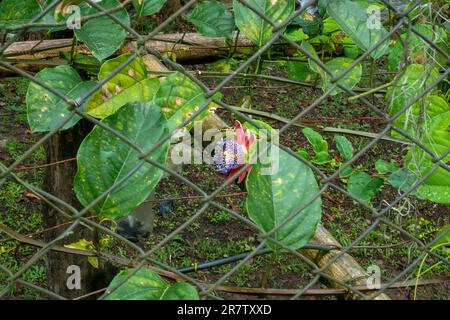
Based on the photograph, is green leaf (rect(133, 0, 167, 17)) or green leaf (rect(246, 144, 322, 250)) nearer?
green leaf (rect(246, 144, 322, 250))

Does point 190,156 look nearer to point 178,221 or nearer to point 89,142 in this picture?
point 89,142

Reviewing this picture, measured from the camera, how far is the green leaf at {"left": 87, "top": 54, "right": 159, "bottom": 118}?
103cm

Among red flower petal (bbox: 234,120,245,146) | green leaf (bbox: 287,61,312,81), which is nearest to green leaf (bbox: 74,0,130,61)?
red flower petal (bbox: 234,120,245,146)

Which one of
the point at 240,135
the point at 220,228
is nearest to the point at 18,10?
the point at 240,135

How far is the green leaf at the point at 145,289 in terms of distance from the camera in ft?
2.81

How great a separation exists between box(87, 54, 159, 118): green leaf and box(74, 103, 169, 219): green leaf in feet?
0.53

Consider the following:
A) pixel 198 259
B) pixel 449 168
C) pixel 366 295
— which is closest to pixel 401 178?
pixel 449 168

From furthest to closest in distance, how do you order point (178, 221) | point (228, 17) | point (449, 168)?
point (178, 221)
point (228, 17)
point (449, 168)

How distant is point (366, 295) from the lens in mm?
1084

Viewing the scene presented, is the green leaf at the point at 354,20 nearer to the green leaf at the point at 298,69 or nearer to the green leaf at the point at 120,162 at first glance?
the green leaf at the point at 120,162

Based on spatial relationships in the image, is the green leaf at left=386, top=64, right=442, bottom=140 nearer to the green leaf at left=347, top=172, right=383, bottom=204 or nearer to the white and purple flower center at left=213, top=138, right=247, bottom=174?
the green leaf at left=347, top=172, right=383, bottom=204

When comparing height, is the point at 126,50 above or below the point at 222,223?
above

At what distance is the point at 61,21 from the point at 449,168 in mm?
669

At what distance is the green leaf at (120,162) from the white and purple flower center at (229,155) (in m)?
0.30
